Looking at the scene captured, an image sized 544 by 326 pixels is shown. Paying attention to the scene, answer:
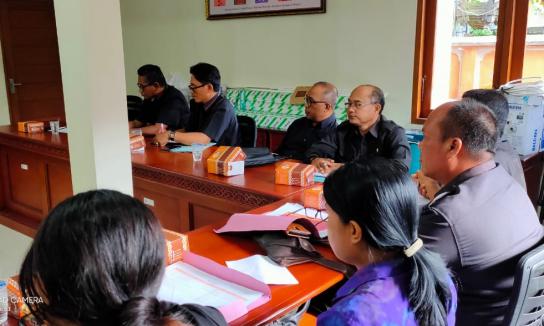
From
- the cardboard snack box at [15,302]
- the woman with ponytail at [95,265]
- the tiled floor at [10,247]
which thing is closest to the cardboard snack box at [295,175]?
the cardboard snack box at [15,302]

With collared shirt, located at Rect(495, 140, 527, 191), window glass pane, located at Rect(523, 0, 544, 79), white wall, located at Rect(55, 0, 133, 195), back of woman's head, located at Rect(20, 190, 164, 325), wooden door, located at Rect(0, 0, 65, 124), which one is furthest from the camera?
wooden door, located at Rect(0, 0, 65, 124)

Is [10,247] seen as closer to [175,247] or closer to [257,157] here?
[257,157]

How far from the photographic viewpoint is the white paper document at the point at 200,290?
1.23m

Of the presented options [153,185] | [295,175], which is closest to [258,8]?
[153,185]

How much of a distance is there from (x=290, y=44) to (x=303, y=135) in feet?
4.80

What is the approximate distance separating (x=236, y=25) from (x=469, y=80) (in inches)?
91.2

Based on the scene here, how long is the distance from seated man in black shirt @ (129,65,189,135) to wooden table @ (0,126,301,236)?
0.77 m

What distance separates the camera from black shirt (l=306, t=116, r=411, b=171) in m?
2.74

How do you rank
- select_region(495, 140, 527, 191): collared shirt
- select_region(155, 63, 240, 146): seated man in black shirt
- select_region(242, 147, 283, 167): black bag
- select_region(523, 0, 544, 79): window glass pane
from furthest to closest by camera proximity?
select_region(155, 63, 240, 146): seated man in black shirt
select_region(523, 0, 544, 79): window glass pane
select_region(242, 147, 283, 167): black bag
select_region(495, 140, 527, 191): collared shirt

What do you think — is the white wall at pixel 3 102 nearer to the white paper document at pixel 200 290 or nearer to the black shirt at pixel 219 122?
the black shirt at pixel 219 122

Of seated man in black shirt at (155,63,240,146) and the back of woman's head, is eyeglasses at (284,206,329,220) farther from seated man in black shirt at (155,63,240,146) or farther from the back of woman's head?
seated man in black shirt at (155,63,240,146)

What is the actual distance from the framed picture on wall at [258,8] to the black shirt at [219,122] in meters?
1.34

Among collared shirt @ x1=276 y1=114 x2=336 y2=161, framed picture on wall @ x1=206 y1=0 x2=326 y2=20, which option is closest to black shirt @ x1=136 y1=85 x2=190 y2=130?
collared shirt @ x1=276 y1=114 x2=336 y2=161

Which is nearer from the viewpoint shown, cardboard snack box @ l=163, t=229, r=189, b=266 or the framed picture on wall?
cardboard snack box @ l=163, t=229, r=189, b=266
